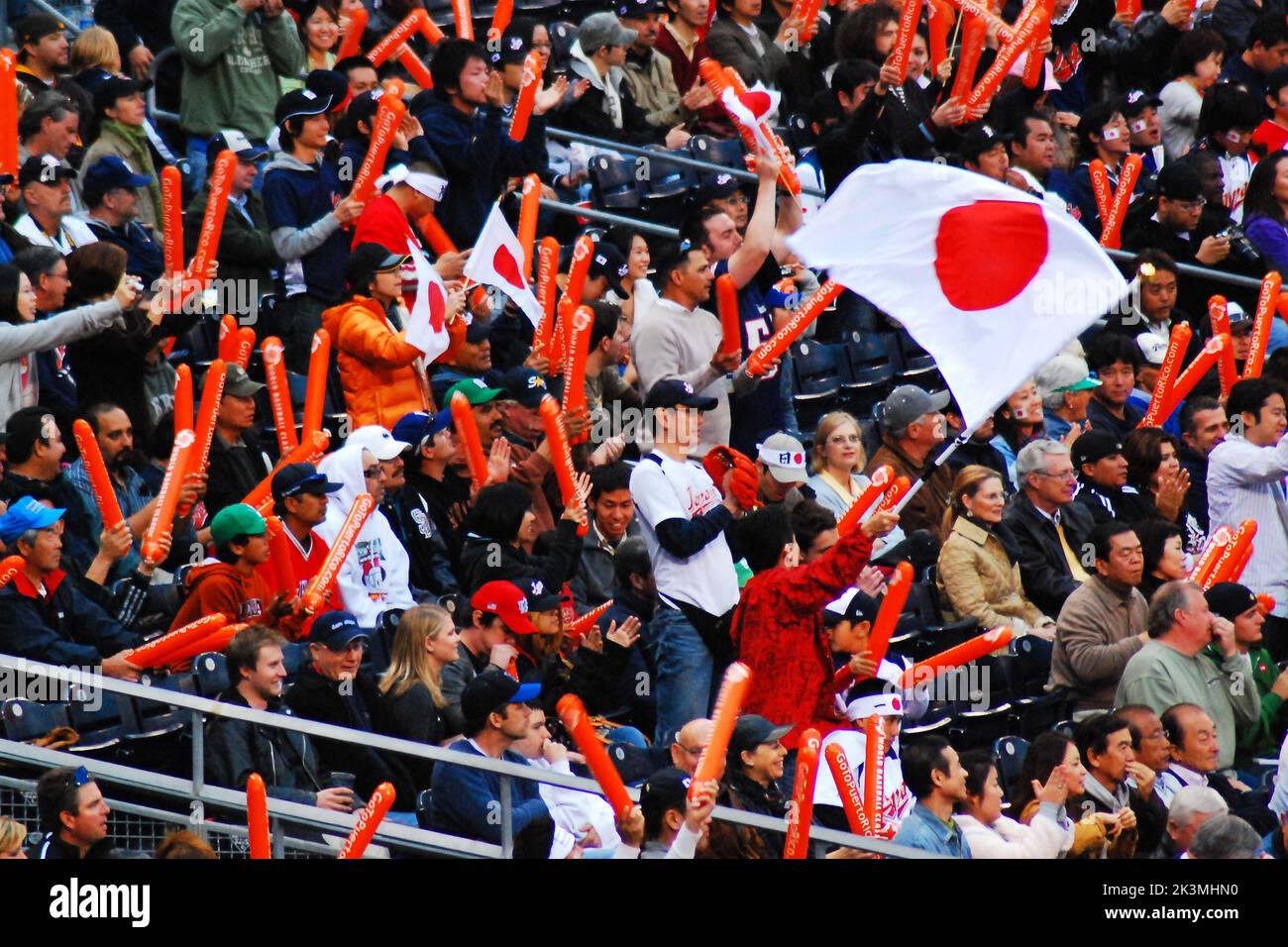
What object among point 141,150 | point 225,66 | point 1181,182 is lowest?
point 1181,182

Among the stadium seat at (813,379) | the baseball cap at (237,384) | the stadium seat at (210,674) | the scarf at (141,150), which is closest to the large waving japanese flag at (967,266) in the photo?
the baseball cap at (237,384)

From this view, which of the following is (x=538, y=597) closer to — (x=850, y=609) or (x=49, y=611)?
(x=850, y=609)

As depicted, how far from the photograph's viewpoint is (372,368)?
1223cm

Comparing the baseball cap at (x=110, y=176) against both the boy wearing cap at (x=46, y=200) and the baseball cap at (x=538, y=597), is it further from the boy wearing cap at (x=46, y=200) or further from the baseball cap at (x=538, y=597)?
the baseball cap at (x=538, y=597)

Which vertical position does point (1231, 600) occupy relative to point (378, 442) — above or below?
below

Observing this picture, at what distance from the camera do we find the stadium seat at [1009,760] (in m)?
10.9

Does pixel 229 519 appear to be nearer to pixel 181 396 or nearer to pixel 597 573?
pixel 181 396

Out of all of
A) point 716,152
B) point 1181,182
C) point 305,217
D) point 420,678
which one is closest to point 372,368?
point 305,217

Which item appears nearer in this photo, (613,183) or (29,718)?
(29,718)

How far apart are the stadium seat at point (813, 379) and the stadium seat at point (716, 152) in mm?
1739

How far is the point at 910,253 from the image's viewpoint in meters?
10.6

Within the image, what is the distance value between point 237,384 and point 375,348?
2.32ft

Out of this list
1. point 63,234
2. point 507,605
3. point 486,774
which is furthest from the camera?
A: point 63,234

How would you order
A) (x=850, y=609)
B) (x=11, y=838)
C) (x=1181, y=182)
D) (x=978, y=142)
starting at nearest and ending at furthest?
(x=11, y=838) < (x=850, y=609) < (x=978, y=142) < (x=1181, y=182)
